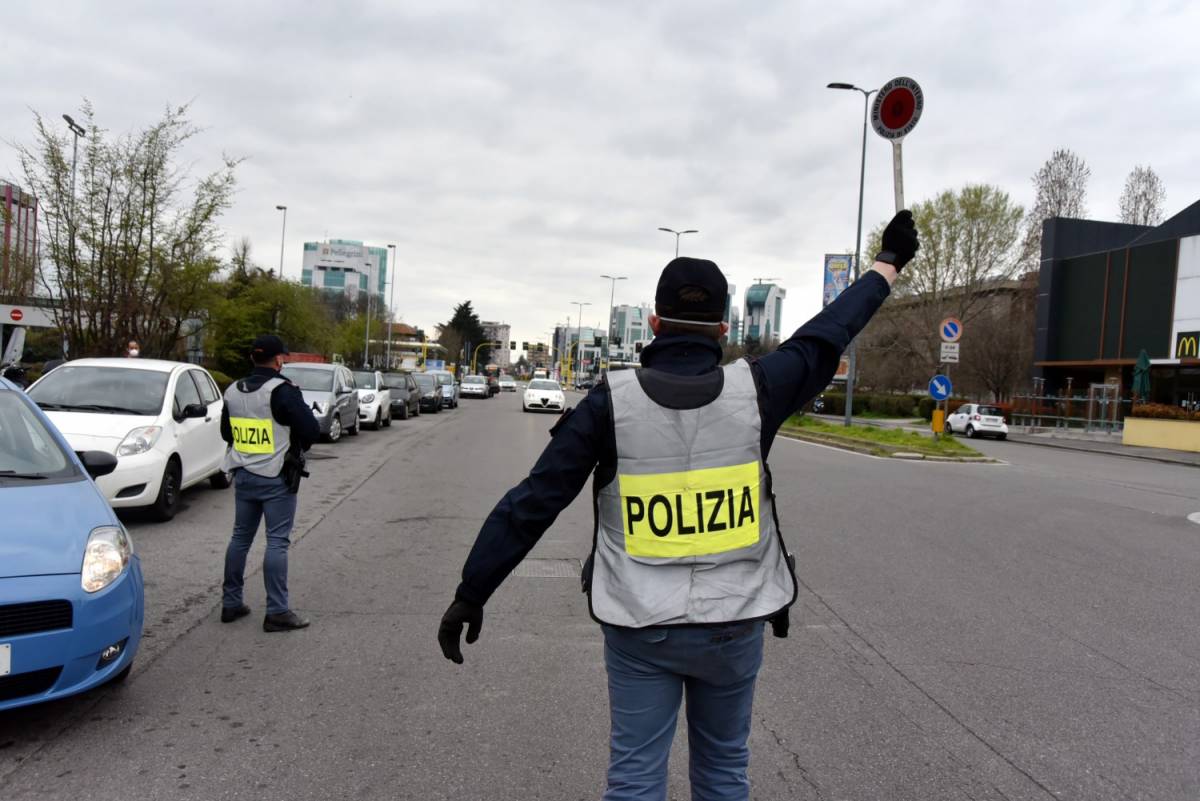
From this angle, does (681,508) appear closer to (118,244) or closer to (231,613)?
(231,613)

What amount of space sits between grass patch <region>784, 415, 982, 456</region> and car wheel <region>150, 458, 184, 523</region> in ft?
54.6

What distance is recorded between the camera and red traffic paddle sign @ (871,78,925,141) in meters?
4.20

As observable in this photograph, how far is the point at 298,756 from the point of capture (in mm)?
3643

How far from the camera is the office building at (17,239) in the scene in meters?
18.6

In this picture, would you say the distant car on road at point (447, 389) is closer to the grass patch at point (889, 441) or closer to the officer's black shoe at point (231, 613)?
the grass patch at point (889, 441)

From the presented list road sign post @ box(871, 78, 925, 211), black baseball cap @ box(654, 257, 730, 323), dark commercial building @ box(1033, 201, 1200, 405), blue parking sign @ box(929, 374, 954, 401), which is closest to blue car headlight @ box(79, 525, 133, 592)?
black baseball cap @ box(654, 257, 730, 323)

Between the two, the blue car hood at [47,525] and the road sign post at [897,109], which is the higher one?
the road sign post at [897,109]

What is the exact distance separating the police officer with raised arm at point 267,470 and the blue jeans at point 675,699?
3.57 m

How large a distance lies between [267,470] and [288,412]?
380mm

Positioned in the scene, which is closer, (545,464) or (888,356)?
A: (545,464)

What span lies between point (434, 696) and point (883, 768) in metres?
2.10

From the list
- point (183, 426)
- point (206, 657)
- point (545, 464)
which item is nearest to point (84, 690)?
point (206, 657)

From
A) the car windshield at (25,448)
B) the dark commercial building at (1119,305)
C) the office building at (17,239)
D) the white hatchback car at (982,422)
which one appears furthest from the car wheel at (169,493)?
the dark commercial building at (1119,305)

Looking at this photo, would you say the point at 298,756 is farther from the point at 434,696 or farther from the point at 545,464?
the point at 545,464
